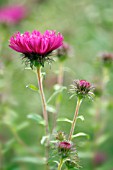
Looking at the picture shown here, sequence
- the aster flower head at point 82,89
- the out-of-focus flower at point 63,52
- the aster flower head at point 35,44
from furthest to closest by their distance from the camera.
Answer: the out-of-focus flower at point 63,52
the aster flower head at point 82,89
the aster flower head at point 35,44

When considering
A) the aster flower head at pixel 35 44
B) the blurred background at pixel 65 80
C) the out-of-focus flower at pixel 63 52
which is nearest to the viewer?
the aster flower head at pixel 35 44

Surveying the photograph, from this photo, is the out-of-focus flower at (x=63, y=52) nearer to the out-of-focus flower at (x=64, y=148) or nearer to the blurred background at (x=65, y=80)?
the blurred background at (x=65, y=80)

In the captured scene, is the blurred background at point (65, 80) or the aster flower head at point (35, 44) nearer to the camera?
the aster flower head at point (35, 44)

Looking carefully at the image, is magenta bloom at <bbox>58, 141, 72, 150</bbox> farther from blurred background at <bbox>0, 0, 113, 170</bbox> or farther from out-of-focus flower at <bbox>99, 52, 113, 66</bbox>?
out-of-focus flower at <bbox>99, 52, 113, 66</bbox>

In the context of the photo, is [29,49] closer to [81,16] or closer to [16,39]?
[16,39]

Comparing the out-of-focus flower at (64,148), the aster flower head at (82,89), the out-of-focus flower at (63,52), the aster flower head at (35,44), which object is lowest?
the out-of-focus flower at (64,148)

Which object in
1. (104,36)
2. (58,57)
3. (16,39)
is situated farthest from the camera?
(104,36)

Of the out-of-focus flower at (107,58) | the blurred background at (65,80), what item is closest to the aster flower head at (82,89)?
the blurred background at (65,80)

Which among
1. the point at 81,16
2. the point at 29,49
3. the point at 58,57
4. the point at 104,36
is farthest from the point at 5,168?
the point at 81,16
